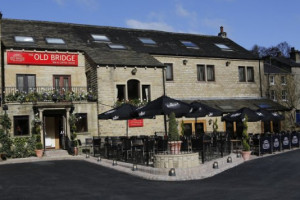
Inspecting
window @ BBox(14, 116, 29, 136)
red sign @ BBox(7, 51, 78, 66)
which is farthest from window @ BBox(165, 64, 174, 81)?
window @ BBox(14, 116, 29, 136)

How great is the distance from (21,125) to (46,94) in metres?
2.35

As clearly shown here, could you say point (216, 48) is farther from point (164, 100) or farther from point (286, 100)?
point (164, 100)

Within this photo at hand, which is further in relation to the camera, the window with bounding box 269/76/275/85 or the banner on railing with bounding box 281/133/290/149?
the window with bounding box 269/76/275/85

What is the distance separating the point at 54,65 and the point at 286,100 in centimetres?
2797

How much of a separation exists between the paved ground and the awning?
12593mm

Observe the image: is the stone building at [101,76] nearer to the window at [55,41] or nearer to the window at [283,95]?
the window at [55,41]

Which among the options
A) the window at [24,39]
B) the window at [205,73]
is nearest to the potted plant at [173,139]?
the window at [24,39]

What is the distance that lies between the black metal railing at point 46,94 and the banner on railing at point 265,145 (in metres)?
10.7

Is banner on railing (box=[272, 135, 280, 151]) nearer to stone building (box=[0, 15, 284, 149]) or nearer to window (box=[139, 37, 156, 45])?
stone building (box=[0, 15, 284, 149])

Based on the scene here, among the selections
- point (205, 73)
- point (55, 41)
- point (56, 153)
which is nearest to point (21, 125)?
point (56, 153)

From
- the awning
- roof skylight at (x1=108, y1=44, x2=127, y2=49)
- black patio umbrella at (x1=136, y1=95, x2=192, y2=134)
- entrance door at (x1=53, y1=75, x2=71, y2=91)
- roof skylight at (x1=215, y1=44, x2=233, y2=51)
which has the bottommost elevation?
black patio umbrella at (x1=136, y1=95, x2=192, y2=134)

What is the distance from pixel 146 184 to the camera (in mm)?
11258

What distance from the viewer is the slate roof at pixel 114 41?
24.2m

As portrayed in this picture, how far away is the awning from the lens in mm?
27484
